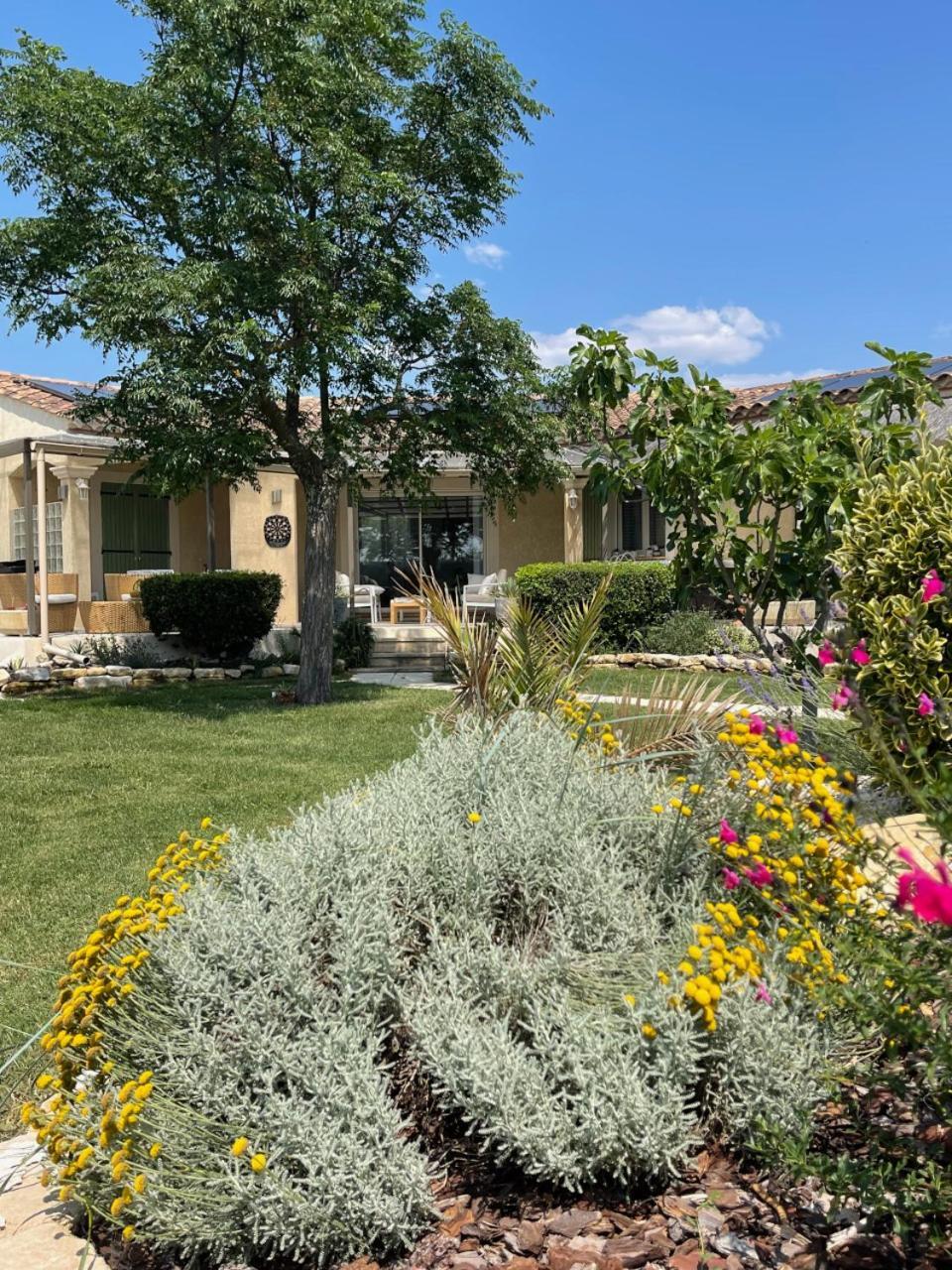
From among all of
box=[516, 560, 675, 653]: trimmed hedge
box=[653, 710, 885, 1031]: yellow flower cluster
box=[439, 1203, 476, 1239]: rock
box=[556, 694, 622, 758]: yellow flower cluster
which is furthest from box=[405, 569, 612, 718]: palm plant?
box=[516, 560, 675, 653]: trimmed hedge

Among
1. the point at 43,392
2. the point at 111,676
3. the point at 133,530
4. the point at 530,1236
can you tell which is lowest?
the point at 530,1236

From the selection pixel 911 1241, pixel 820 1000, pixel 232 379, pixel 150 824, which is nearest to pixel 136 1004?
pixel 820 1000

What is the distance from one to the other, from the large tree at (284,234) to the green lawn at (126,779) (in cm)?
162

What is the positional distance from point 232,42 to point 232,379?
10.8ft

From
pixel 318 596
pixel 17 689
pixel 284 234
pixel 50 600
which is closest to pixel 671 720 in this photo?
pixel 284 234

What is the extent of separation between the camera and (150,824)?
5.61m

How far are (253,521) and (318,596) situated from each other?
7435mm

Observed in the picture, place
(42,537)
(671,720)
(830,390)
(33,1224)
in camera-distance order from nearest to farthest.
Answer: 1. (33,1224)
2. (671,720)
3. (42,537)
4. (830,390)

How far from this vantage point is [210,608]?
46.9ft

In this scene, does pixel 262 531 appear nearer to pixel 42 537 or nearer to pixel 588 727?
pixel 42 537

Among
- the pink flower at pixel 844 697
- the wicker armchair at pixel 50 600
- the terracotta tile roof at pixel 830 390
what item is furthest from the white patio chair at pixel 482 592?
the pink flower at pixel 844 697

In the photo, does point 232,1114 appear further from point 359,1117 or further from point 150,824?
point 150,824

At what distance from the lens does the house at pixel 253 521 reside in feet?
51.1

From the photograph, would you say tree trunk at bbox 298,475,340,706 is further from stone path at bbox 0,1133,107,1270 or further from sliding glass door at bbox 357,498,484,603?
sliding glass door at bbox 357,498,484,603
